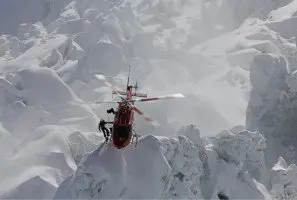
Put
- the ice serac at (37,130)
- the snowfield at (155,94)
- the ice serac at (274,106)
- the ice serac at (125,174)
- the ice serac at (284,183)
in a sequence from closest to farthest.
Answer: the ice serac at (125,174)
the snowfield at (155,94)
the ice serac at (284,183)
the ice serac at (37,130)
the ice serac at (274,106)

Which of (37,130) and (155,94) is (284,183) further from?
(155,94)

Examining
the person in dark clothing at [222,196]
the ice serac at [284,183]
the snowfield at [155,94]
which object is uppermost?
the snowfield at [155,94]

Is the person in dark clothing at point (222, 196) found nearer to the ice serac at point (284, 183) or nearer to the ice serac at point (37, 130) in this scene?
the ice serac at point (284, 183)

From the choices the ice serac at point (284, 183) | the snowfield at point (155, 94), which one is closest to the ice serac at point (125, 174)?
the snowfield at point (155, 94)

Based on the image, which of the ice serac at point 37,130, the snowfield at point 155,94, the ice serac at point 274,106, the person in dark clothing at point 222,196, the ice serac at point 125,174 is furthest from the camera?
the ice serac at point 274,106

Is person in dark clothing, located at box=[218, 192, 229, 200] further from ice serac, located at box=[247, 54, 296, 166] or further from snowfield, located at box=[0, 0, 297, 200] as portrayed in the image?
ice serac, located at box=[247, 54, 296, 166]

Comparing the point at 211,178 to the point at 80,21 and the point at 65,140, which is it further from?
the point at 80,21

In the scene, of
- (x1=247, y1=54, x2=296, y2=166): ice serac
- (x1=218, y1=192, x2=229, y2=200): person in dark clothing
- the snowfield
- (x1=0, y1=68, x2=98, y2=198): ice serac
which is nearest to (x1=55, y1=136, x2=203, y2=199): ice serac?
the snowfield

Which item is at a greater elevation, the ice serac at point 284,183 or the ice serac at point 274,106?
the ice serac at point 274,106

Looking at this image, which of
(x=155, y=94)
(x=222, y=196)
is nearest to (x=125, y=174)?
(x=222, y=196)

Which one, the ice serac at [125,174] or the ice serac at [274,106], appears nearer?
the ice serac at [125,174]
